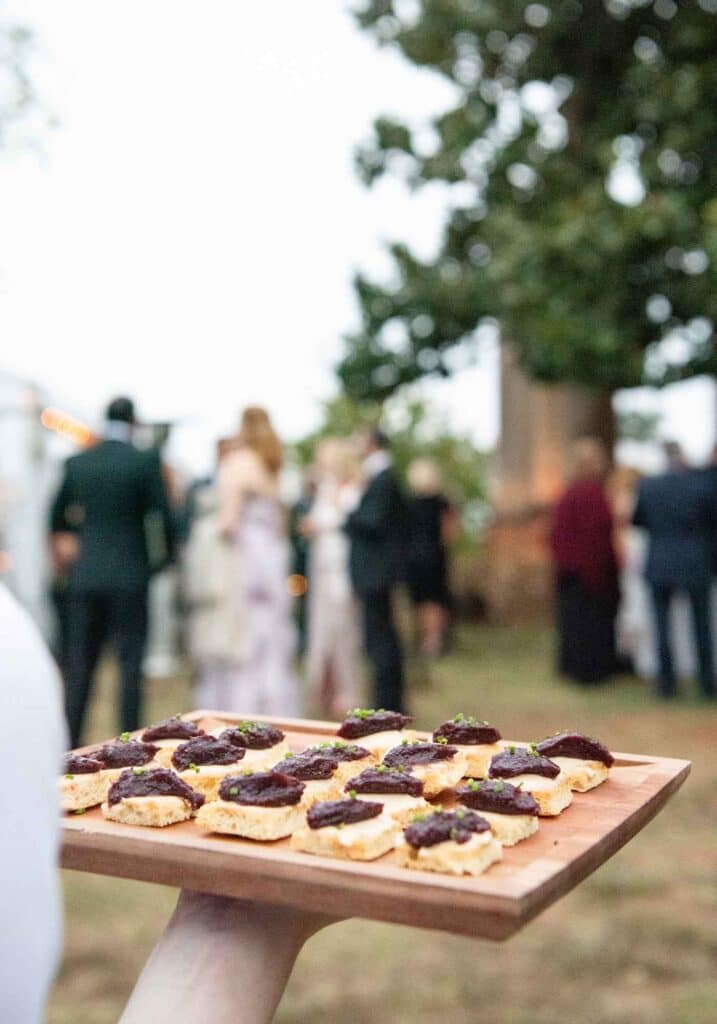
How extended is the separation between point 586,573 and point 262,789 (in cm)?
755

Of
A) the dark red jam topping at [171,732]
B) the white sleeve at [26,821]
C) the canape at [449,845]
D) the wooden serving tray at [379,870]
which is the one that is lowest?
the wooden serving tray at [379,870]

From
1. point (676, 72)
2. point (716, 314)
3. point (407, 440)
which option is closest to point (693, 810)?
point (716, 314)

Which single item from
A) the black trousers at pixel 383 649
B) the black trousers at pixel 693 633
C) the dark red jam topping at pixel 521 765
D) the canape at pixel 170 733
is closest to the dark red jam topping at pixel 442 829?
the dark red jam topping at pixel 521 765

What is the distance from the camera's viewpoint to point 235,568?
6.22 metres

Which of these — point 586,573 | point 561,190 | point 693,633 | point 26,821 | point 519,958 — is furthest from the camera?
point 561,190

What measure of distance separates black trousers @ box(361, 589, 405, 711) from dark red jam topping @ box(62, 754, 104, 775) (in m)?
5.16

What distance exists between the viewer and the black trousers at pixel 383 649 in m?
7.02

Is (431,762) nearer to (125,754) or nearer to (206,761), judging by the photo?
(206,761)

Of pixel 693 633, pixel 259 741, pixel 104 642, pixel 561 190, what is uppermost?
pixel 561 190

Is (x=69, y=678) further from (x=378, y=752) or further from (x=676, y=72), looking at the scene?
(x=676, y=72)

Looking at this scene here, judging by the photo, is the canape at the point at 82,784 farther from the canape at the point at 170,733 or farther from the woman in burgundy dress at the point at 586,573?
the woman in burgundy dress at the point at 586,573

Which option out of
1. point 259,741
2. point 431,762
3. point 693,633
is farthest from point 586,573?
point 431,762

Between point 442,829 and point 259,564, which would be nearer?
point 442,829

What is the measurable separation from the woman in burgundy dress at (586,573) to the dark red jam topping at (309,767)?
711 cm
